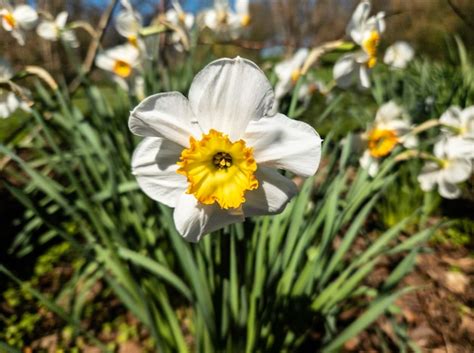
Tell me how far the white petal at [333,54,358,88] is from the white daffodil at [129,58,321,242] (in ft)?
2.22

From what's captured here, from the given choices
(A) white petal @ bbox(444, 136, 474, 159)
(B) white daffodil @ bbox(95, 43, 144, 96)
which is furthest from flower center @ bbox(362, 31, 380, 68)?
(B) white daffodil @ bbox(95, 43, 144, 96)

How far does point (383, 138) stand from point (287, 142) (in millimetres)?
892

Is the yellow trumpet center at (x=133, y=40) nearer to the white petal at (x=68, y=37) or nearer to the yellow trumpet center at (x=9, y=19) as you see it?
the white petal at (x=68, y=37)

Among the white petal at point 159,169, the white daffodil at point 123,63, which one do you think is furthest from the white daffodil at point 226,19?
the white petal at point 159,169

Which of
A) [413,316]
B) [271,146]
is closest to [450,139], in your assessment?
[413,316]

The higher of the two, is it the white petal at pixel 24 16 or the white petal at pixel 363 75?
the white petal at pixel 24 16

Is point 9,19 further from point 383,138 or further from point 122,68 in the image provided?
point 383,138

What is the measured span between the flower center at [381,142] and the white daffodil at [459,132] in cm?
19

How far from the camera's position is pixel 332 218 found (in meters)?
1.27

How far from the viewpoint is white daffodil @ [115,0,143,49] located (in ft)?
6.15

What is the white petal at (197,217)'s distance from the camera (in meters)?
0.87

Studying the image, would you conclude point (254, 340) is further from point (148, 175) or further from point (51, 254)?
point (51, 254)

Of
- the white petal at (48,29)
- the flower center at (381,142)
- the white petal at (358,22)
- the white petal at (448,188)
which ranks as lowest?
the white petal at (448,188)

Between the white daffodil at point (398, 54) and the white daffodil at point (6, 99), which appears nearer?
the white daffodil at point (6, 99)
